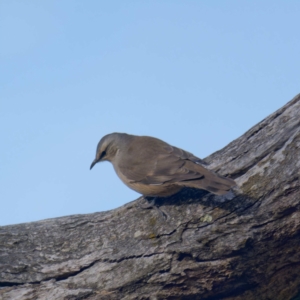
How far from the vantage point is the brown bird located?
502cm

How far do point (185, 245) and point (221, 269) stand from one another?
18.1 inches

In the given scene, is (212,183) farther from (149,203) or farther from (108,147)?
(108,147)

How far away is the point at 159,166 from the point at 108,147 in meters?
1.33

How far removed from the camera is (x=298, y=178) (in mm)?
4738

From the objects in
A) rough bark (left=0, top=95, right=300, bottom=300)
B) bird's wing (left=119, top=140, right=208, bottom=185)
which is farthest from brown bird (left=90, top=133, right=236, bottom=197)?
rough bark (left=0, top=95, right=300, bottom=300)

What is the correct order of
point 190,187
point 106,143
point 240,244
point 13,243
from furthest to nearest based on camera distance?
point 106,143, point 190,187, point 13,243, point 240,244

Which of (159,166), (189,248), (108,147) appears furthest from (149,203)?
(108,147)

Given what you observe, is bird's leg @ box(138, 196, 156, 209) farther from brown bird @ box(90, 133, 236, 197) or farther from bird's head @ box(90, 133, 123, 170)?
bird's head @ box(90, 133, 123, 170)

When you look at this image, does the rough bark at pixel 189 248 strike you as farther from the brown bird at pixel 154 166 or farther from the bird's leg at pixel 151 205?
the brown bird at pixel 154 166

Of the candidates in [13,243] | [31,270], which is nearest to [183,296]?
[31,270]

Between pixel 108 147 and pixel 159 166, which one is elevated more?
pixel 108 147

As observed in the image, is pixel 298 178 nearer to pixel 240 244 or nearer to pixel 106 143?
pixel 240 244

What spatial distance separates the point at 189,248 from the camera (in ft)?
15.4

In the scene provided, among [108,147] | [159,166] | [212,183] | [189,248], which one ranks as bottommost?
[189,248]
